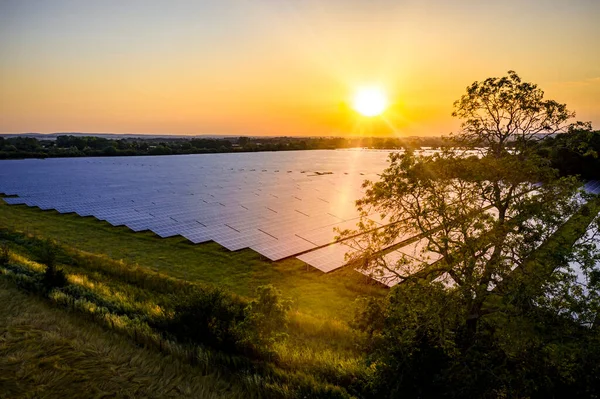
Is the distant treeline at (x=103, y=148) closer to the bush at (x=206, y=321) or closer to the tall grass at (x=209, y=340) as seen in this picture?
the tall grass at (x=209, y=340)

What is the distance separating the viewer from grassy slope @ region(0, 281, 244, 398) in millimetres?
8219

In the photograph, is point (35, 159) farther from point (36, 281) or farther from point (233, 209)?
point (36, 281)

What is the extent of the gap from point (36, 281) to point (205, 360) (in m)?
10.1

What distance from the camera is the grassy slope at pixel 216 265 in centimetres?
2091

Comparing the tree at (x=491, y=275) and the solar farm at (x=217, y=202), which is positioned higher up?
the tree at (x=491, y=275)

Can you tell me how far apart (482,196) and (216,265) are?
63.4 feet

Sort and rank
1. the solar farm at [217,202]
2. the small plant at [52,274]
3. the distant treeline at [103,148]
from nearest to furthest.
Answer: the small plant at [52,274] → the solar farm at [217,202] → the distant treeline at [103,148]

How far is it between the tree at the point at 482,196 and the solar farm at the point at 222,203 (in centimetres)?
357

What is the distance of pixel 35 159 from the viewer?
275ft

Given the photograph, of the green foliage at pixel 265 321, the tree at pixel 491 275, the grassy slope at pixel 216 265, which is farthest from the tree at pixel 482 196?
the grassy slope at pixel 216 265

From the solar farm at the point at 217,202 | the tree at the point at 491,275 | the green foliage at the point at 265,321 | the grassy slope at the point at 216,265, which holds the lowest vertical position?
the grassy slope at the point at 216,265

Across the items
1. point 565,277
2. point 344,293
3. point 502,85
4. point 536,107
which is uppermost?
point 502,85

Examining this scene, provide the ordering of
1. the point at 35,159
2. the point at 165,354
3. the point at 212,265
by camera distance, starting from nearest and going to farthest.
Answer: the point at 165,354 → the point at 212,265 → the point at 35,159

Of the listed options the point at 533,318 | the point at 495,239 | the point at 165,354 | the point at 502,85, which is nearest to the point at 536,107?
the point at 502,85
